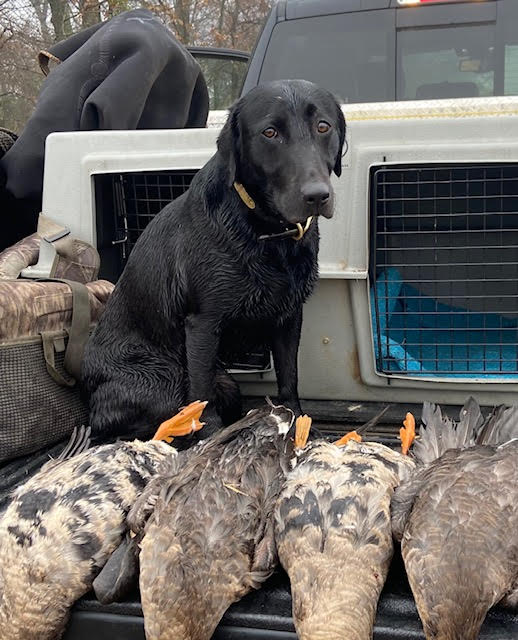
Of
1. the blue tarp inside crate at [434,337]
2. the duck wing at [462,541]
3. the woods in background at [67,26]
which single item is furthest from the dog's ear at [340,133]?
the woods in background at [67,26]

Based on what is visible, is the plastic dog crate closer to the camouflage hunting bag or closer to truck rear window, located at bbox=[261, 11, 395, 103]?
the camouflage hunting bag

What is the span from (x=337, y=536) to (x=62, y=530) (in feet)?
2.68

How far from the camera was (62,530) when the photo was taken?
7.52ft

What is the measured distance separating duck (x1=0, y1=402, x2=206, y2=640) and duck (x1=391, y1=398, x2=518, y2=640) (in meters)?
0.88

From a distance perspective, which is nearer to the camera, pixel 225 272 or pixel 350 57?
pixel 225 272

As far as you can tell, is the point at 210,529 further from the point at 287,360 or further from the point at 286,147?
the point at 286,147

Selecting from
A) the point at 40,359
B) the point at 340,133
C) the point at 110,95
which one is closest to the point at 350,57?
the point at 110,95

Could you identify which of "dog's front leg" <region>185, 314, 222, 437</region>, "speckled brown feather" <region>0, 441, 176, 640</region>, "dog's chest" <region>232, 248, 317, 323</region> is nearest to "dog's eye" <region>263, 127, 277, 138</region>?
"dog's chest" <region>232, 248, 317, 323</region>

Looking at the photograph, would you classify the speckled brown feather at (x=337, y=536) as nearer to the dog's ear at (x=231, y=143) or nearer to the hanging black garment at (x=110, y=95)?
the dog's ear at (x=231, y=143)

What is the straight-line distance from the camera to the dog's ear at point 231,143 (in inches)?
118

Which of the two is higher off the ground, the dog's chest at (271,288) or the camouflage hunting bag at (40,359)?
the dog's chest at (271,288)

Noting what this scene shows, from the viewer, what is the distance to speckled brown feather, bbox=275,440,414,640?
192 centimetres

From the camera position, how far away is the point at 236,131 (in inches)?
119

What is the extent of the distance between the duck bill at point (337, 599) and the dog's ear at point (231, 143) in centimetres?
157
